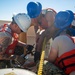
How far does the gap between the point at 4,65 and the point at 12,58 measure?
19 centimetres

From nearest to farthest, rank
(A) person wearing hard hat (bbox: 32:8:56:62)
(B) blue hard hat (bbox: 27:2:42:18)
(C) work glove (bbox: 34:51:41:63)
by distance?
(C) work glove (bbox: 34:51:41:63) < (A) person wearing hard hat (bbox: 32:8:56:62) < (B) blue hard hat (bbox: 27:2:42:18)

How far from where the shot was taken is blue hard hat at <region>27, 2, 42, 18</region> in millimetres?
3766

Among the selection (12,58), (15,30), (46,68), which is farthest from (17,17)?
(46,68)

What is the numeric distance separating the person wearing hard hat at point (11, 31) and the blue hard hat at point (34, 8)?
14.6 inches

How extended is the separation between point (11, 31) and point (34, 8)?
0.78 metres

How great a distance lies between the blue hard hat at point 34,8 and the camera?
377 centimetres

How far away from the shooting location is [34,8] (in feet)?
12.4

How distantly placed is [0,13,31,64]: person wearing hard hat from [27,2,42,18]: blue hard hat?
1.22ft

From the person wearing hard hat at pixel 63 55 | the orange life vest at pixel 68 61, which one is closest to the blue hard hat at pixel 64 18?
the person wearing hard hat at pixel 63 55

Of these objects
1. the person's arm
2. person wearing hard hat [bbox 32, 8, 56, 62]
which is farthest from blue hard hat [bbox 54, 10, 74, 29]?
the person's arm

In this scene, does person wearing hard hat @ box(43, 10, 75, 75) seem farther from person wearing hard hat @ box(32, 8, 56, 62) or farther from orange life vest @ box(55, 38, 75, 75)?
person wearing hard hat @ box(32, 8, 56, 62)

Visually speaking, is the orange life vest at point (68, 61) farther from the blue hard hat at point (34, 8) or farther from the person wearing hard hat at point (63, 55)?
the blue hard hat at point (34, 8)

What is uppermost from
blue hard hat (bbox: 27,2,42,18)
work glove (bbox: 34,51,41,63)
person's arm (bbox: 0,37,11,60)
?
blue hard hat (bbox: 27,2,42,18)

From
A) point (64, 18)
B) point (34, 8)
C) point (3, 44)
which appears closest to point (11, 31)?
point (3, 44)
